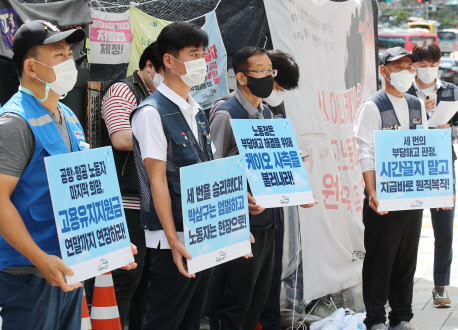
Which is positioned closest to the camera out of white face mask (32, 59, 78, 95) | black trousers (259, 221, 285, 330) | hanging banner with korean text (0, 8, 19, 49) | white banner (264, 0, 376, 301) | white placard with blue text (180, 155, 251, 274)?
white face mask (32, 59, 78, 95)

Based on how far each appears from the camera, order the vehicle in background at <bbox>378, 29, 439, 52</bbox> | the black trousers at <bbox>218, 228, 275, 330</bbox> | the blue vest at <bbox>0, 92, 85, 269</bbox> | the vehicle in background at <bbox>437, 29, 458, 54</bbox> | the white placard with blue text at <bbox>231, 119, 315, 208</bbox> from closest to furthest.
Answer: the blue vest at <bbox>0, 92, 85, 269</bbox> < the white placard with blue text at <bbox>231, 119, 315, 208</bbox> < the black trousers at <bbox>218, 228, 275, 330</bbox> < the vehicle in background at <bbox>378, 29, 439, 52</bbox> < the vehicle in background at <bbox>437, 29, 458, 54</bbox>

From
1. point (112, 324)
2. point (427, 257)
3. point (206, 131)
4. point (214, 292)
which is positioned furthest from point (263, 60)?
point (427, 257)

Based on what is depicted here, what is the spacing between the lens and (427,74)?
5859mm

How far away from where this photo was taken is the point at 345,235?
19.1ft

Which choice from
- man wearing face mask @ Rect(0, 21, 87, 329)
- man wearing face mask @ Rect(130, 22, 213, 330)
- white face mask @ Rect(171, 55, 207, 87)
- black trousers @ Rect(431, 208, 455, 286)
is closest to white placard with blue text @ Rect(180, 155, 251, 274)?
man wearing face mask @ Rect(130, 22, 213, 330)

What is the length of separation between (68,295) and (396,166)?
2.46 m

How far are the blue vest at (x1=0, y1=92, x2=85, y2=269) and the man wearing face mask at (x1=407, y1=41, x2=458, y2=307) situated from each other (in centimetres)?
400

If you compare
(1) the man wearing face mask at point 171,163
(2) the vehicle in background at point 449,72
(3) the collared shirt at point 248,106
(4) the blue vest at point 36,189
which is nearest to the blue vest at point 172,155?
(1) the man wearing face mask at point 171,163

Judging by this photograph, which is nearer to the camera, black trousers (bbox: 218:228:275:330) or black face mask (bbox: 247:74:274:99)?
black trousers (bbox: 218:228:275:330)

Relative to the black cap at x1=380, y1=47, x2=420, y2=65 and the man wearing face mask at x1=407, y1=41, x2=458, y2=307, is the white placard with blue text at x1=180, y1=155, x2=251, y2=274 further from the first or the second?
the man wearing face mask at x1=407, y1=41, x2=458, y2=307

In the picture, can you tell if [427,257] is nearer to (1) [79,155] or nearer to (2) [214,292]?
(2) [214,292]

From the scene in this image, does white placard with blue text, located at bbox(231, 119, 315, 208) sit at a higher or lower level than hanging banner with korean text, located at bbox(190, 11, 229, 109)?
lower

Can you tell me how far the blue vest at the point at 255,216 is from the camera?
382cm

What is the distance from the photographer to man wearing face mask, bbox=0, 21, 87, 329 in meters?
2.48
